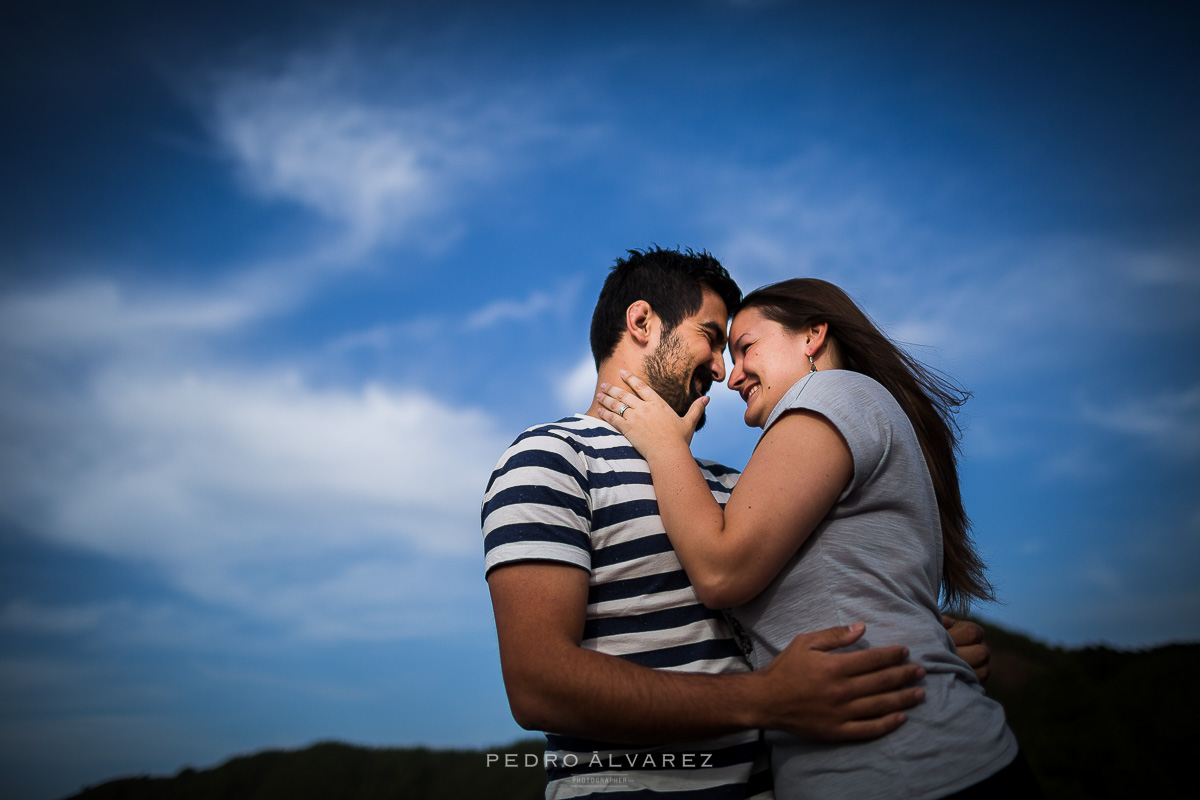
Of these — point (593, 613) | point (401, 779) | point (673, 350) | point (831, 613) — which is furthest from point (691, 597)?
point (401, 779)

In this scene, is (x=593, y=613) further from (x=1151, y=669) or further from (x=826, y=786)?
(x=1151, y=669)

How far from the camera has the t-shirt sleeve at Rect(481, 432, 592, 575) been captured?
2.11 m

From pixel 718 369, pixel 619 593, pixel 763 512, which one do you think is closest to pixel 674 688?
pixel 619 593

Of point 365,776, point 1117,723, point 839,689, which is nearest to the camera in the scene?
point 839,689

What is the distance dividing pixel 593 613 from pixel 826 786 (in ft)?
2.75

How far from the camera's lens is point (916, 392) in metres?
2.81

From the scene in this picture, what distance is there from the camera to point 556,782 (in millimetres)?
2205

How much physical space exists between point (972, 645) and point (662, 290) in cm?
204

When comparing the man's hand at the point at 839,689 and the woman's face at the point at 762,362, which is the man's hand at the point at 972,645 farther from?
the woman's face at the point at 762,362

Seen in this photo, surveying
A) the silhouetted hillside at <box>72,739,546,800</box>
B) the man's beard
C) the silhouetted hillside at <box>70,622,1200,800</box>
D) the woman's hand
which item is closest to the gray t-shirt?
the woman's hand

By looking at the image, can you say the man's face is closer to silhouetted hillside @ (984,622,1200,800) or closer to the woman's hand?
the woman's hand

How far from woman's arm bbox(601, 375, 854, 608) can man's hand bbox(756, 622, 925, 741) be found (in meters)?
0.25

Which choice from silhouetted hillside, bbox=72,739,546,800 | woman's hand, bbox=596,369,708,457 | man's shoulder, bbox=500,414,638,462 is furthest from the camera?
silhouetted hillside, bbox=72,739,546,800

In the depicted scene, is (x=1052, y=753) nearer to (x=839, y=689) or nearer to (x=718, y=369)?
(x=718, y=369)
